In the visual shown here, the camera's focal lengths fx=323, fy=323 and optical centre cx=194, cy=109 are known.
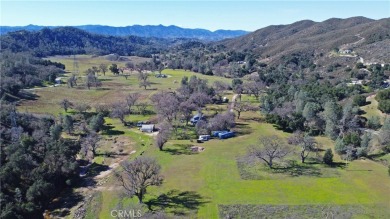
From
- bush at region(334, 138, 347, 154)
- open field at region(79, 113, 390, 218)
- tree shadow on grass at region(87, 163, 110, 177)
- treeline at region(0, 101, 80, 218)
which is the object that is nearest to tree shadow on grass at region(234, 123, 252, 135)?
open field at region(79, 113, 390, 218)

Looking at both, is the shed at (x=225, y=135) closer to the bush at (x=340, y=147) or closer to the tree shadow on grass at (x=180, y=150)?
the tree shadow on grass at (x=180, y=150)

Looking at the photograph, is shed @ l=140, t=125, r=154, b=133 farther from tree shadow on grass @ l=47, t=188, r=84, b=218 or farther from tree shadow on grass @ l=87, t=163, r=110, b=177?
tree shadow on grass @ l=47, t=188, r=84, b=218

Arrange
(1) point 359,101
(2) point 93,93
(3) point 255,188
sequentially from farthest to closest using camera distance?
(2) point 93,93
(1) point 359,101
(3) point 255,188

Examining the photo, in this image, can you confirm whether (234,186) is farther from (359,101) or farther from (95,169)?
(359,101)

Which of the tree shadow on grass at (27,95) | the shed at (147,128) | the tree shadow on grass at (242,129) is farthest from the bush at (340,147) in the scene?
the tree shadow on grass at (27,95)

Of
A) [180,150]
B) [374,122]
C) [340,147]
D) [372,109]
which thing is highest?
[372,109]

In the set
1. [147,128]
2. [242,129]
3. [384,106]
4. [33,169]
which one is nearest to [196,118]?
A: [242,129]

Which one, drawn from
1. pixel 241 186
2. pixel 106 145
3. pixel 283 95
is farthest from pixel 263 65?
pixel 241 186
